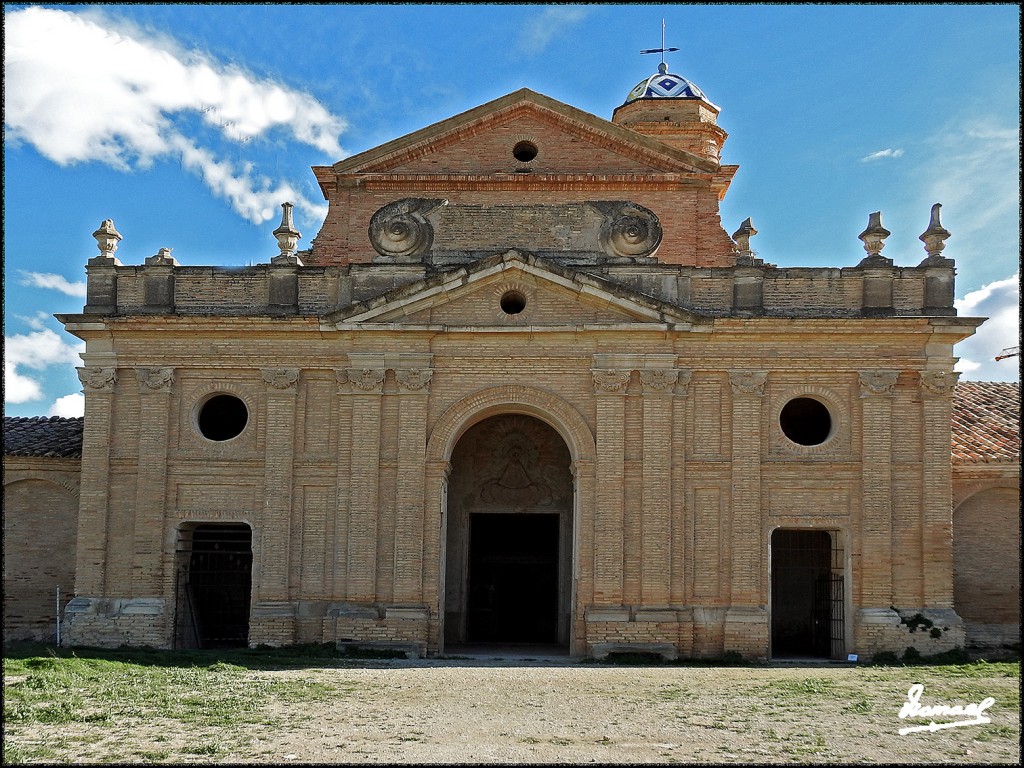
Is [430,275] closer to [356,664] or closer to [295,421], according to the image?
[295,421]

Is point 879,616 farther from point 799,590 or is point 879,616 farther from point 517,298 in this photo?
point 517,298

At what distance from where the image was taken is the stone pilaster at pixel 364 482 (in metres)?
15.9

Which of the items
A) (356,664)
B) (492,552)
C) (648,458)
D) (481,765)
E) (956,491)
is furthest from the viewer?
(492,552)

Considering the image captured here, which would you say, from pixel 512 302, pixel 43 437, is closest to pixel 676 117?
pixel 512 302

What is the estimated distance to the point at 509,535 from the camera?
18.5 m

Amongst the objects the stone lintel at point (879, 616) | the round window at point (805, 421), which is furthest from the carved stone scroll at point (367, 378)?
the stone lintel at point (879, 616)

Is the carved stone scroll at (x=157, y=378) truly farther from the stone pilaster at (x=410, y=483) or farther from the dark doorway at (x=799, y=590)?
the dark doorway at (x=799, y=590)

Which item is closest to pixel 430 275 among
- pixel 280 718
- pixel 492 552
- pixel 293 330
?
pixel 293 330

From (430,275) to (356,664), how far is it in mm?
6545

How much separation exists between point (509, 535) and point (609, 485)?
3343mm

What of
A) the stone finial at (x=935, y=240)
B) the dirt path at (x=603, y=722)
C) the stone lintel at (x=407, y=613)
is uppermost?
the stone finial at (x=935, y=240)

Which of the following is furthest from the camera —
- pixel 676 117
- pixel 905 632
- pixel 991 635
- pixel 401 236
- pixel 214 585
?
pixel 676 117

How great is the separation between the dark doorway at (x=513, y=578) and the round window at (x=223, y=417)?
4.71 metres

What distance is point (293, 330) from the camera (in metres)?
16.5
